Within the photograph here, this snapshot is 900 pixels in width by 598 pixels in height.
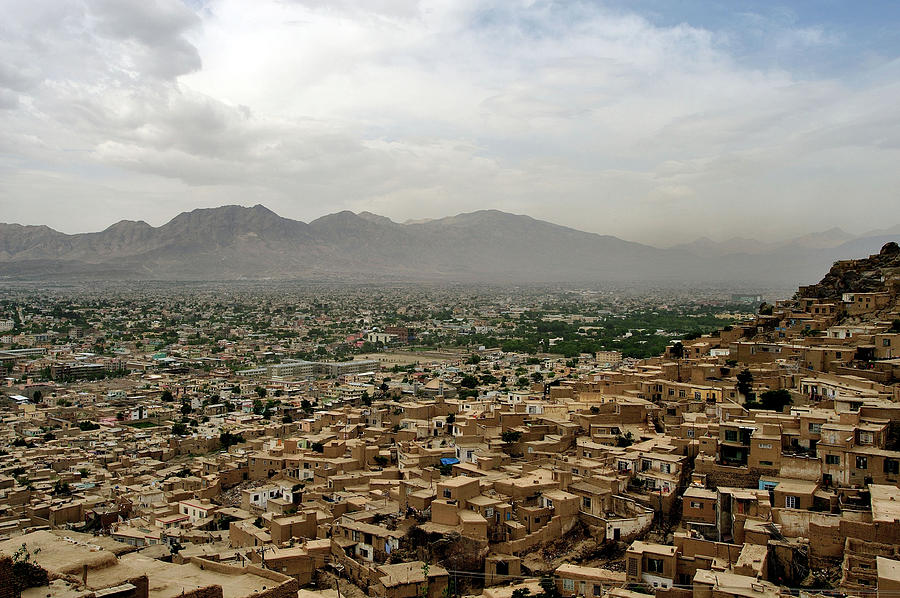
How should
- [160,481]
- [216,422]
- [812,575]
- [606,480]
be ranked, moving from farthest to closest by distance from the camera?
1. [216,422]
2. [160,481]
3. [606,480]
4. [812,575]

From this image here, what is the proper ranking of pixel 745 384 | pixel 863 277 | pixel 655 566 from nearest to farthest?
pixel 655 566 < pixel 745 384 < pixel 863 277

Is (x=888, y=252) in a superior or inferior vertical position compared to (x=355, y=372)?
superior

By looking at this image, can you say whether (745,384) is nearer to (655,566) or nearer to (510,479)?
(510,479)

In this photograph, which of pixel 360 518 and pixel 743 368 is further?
pixel 743 368

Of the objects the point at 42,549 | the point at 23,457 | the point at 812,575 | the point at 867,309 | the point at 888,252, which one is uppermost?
the point at 888,252

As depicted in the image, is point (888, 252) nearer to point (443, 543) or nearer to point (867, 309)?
point (867, 309)

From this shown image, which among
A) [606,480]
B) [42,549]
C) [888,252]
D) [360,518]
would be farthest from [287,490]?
[888,252]

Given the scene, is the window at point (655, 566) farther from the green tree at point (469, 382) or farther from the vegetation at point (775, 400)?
the green tree at point (469, 382)

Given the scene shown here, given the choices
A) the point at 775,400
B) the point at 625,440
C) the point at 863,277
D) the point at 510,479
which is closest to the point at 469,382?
the point at 863,277

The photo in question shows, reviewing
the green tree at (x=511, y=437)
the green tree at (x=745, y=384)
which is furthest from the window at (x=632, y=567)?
the green tree at (x=745, y=384)

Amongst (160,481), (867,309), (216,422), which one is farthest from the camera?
(216,422)
